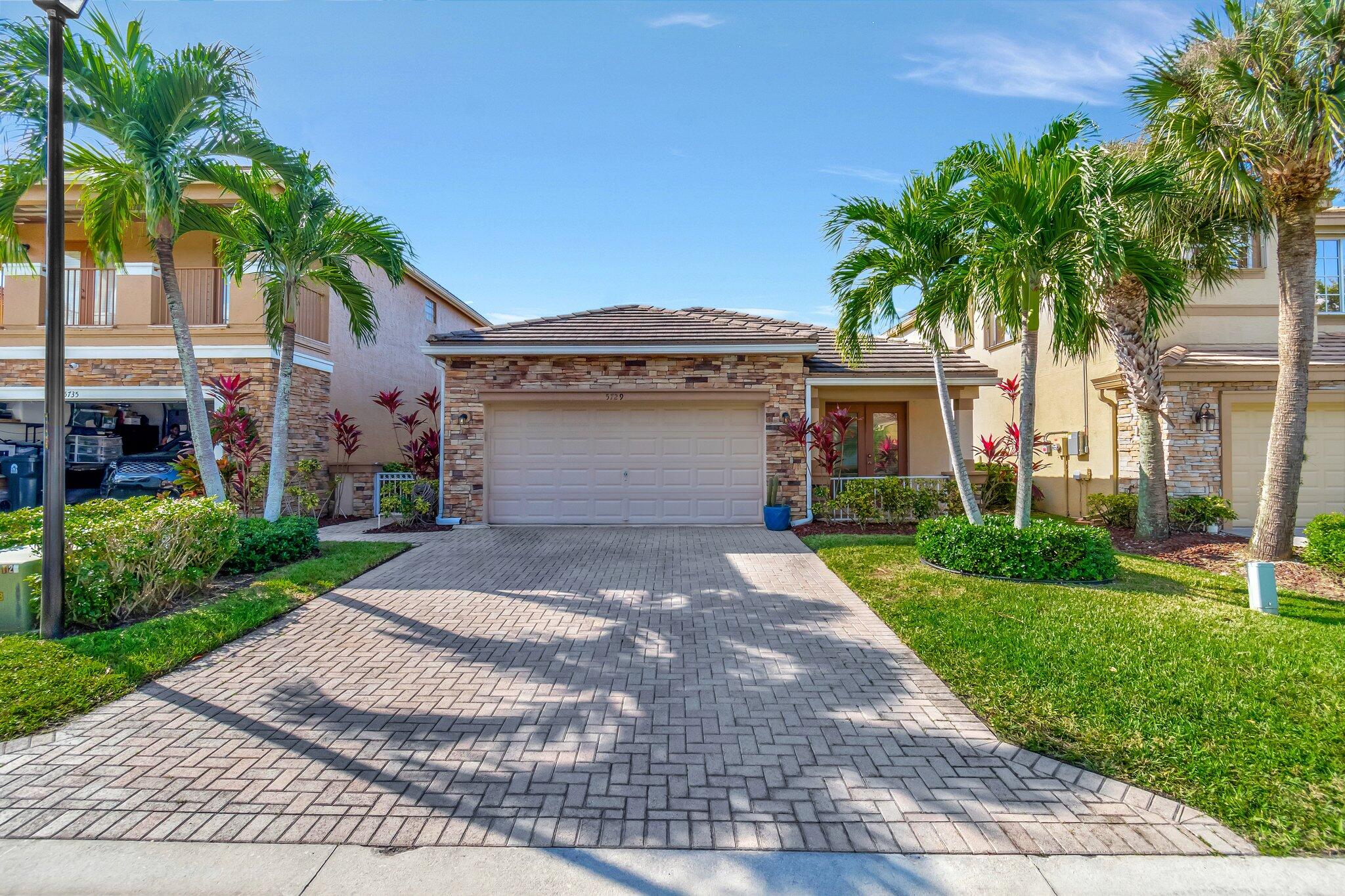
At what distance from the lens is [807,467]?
508 inches

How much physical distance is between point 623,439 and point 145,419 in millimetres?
12118

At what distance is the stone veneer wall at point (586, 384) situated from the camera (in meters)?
12.7

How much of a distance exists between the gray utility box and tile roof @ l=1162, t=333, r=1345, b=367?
16.1 m

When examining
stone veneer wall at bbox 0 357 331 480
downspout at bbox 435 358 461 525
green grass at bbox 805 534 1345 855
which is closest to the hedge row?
downspout at bbox 435 358 461 525

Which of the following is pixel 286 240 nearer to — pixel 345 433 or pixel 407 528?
pixel 407 528

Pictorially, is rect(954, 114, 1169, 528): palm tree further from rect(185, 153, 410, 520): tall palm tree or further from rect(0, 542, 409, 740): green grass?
rect(0, 542, 409, 740): green grass

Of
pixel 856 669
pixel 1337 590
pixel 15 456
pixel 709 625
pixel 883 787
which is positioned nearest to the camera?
pixel 883 787

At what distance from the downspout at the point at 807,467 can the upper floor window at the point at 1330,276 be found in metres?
10.7

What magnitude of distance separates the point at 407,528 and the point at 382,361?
659 centimetres

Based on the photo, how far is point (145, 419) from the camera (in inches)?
616

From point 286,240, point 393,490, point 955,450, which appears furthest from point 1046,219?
point 393,490

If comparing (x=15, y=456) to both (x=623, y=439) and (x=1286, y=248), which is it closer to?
(x=623, y=439)

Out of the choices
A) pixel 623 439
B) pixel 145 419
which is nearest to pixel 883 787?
pixel 623 439

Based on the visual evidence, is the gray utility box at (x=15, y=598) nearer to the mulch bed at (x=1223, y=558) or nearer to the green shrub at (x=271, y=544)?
the green shrub at (x=271, y=544)
